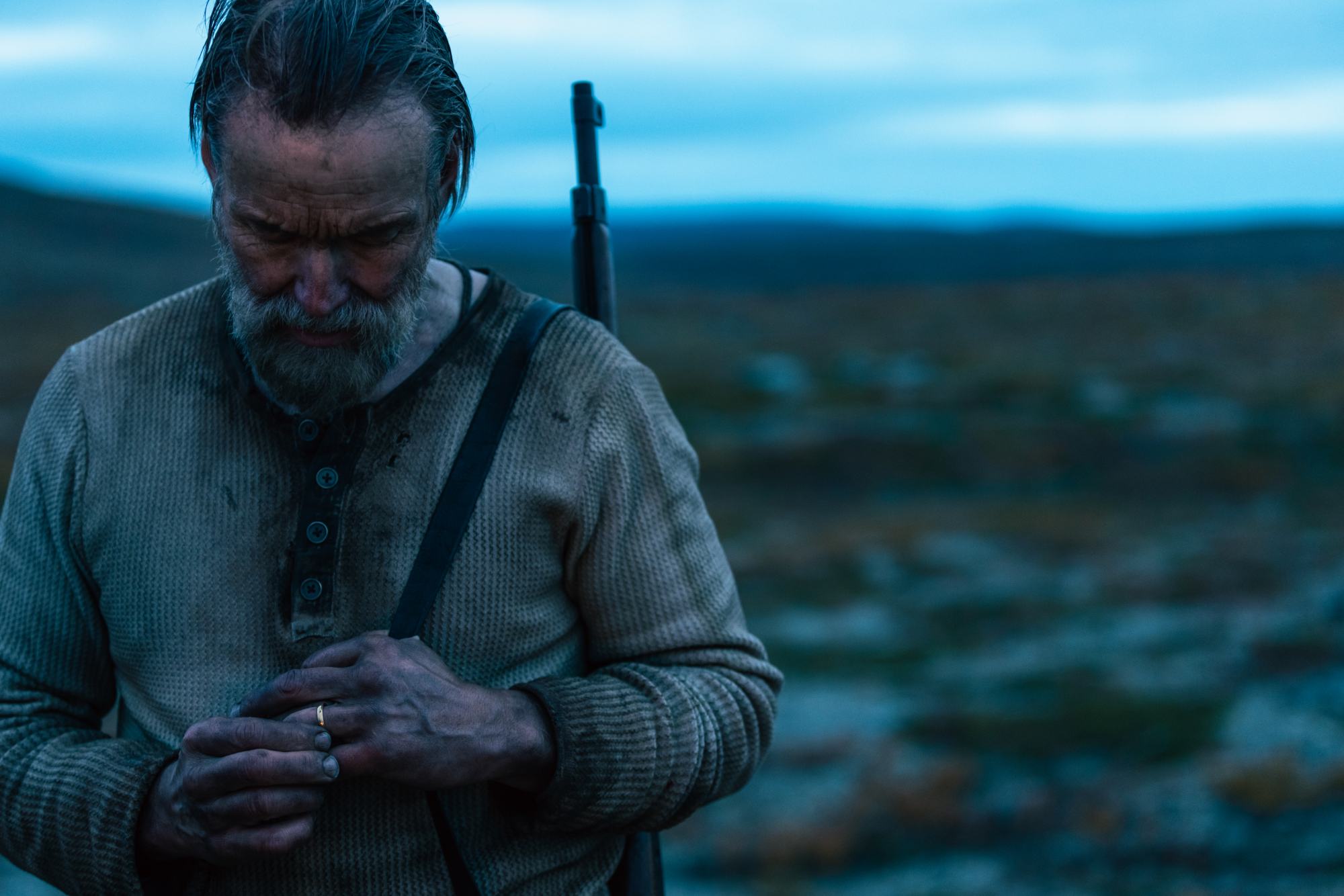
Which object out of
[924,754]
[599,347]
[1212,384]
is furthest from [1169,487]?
[599,347]

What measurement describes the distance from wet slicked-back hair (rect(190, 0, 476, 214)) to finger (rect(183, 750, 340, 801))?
66 cm

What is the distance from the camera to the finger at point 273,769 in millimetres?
1342

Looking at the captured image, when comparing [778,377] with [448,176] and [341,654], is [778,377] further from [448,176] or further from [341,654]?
[341,654]

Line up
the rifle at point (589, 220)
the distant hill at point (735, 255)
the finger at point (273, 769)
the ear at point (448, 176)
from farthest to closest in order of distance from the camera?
the distant hill at point (735, 255) < the rifle at point (589, 220) < the ear at point (448, 176) < the finger at point (273, 769)

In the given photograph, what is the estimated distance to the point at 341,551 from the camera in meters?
1.52

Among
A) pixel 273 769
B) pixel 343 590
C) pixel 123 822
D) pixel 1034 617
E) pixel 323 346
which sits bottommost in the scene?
pixel 1034 617

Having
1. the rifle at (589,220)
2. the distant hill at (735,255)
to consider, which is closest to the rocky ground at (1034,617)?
the rifle at (589,220)

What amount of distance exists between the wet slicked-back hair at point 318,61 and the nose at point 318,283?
142 mm

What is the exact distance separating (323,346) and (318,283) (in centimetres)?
7

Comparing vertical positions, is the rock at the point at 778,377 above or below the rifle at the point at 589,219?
below

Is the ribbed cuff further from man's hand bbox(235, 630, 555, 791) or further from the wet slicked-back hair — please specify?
the wet slicked-back hair

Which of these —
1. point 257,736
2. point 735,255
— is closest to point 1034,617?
point 257,736

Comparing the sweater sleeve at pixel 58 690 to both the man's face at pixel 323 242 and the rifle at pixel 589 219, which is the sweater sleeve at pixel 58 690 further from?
the rifle at pixel 589 219

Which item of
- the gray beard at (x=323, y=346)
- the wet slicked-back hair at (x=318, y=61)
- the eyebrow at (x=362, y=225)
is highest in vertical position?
the wet slicked-back hair at (x=318, y=61)
